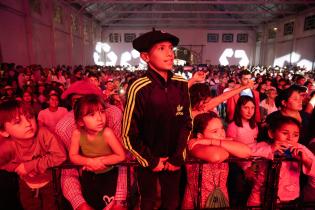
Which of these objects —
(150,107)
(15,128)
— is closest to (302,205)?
(150,107)

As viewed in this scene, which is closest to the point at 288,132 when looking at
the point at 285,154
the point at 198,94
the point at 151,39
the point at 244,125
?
the point at 285,154

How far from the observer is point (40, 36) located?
1580 centimetres

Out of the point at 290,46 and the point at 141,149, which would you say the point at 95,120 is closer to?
the point at 141,149

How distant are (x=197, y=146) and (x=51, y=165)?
3.97 ft

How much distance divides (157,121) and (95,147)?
23.8 inches

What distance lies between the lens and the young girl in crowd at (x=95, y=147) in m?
2.00

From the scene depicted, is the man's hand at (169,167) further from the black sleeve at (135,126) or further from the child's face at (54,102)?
the child's face at (54,102)

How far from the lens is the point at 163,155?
2.02 m

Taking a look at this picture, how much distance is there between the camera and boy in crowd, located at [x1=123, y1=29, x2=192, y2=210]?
1.89 m

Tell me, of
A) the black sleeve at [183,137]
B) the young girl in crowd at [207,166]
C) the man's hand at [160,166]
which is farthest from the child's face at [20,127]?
the young girl in crowd at [207,166]

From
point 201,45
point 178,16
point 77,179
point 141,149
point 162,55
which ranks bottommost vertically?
point 77,179

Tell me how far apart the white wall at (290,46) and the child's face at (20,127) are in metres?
23.0

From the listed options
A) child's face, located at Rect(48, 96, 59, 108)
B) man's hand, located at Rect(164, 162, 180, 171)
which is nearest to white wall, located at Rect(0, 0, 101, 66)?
child's face, located at Rect(48, 96, 59, 108)

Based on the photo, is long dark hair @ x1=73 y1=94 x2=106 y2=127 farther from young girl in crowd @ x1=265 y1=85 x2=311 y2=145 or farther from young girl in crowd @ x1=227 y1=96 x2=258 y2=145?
young girl in crowd @ x1=265 y1=85 x2=311 y2=145
